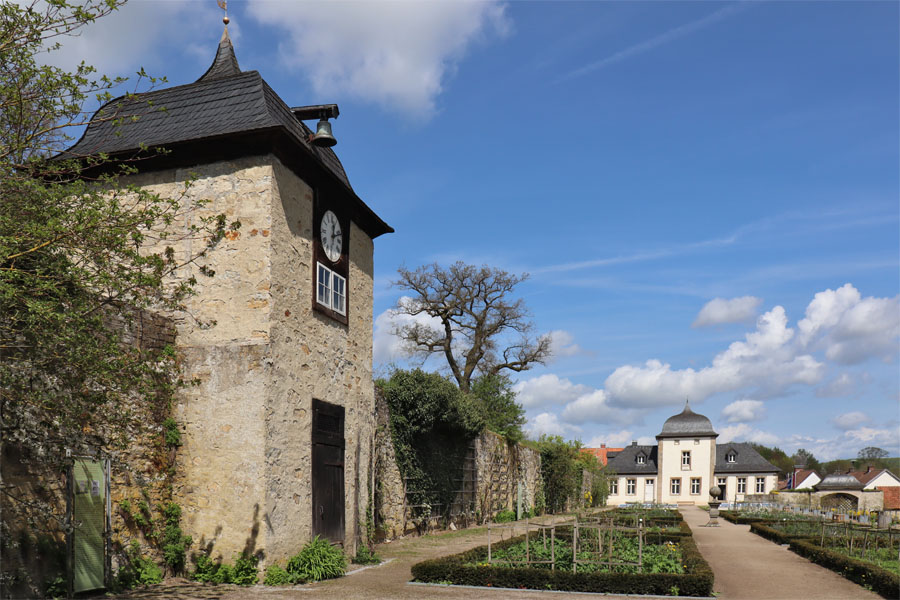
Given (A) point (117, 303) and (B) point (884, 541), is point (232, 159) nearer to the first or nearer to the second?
(A) point (117, 303)

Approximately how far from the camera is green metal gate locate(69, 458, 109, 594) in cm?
815

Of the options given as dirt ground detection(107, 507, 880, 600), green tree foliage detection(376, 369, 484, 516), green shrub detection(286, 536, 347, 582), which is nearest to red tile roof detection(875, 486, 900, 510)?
dirt ground detection(107, 507, 880, 600)

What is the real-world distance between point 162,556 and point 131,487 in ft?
3.57

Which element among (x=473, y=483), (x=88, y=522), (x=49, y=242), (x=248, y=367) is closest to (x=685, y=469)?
(x=473, y=483)

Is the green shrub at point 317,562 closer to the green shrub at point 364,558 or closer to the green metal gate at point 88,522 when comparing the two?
the green shrub at point 364,558

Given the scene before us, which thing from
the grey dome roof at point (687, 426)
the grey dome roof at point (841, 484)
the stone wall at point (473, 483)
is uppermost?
the stone wall at point (473, 483)

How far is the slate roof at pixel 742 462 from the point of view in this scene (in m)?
56.2

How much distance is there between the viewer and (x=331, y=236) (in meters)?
11.9

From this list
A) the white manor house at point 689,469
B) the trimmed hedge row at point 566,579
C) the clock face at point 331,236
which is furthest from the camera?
the white manor house at point 689,469

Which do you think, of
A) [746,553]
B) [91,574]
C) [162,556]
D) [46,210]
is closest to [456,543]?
[746,553]

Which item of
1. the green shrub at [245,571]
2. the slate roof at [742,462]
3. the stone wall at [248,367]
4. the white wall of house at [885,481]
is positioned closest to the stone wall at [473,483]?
the stone wall at [248,367]

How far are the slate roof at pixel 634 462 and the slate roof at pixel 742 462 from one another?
203 inches

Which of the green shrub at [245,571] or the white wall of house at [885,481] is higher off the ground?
the green shrub at [245,571]

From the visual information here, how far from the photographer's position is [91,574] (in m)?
8.34
